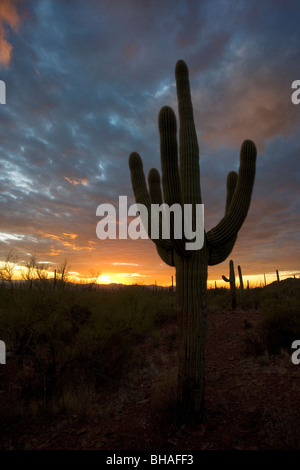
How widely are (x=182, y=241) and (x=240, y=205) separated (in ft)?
5.51

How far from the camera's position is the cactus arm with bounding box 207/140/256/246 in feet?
17.7

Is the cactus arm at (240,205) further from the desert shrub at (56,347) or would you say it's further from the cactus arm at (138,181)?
the desert shrub at (56,347)

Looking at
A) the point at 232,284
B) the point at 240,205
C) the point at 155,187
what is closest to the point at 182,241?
the point at 240,205

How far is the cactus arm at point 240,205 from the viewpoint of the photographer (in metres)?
5.39

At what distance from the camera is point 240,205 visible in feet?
18.2

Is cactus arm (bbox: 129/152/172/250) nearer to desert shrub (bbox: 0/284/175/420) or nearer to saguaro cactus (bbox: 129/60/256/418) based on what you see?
saguaro cactus (bbox: 129/60/256/418)

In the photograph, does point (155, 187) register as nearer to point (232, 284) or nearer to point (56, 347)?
point (56, 347)

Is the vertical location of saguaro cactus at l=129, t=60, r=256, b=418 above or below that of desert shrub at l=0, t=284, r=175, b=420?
above

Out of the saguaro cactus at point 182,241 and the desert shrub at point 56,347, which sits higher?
the saguaro cactus at point 182,241

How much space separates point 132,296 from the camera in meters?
16.5

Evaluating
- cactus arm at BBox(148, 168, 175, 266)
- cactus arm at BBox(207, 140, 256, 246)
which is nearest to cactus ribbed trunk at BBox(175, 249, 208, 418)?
cactus arm at BBox(207, 140, 256, 246)

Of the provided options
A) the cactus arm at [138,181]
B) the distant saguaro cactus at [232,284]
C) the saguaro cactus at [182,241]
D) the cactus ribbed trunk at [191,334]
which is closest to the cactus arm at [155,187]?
the cactus arm at [138,181]
